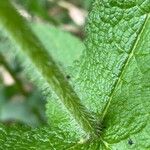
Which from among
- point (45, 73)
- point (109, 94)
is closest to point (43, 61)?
point (45, 73)

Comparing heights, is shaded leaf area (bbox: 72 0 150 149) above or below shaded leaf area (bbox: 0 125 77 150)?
above

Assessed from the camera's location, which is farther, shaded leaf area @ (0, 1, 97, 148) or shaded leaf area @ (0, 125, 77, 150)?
shaded leaf area @ (0, 125, 77, 150)

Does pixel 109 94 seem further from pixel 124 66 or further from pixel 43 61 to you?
pixel 43 61

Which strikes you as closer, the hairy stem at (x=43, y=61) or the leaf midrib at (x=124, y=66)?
the hairy stem at (x=43, y=61)

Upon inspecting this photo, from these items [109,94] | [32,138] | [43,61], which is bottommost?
[32,138]

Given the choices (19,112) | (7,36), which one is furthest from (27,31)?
(19,112)
